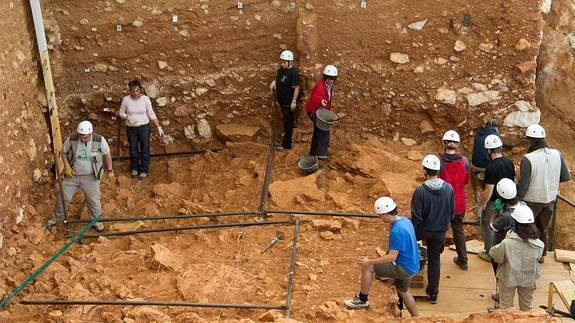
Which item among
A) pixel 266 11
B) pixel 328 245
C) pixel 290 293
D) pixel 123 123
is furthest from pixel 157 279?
pixel 266 11

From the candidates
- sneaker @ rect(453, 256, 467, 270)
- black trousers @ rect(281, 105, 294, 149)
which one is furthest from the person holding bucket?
sneaker @ rect(453, 256, 467, 270)

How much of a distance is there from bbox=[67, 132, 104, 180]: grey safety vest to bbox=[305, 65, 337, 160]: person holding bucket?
9.67 feet

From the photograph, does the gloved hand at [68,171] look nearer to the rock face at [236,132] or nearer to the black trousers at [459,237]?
the rock face at [236,132]

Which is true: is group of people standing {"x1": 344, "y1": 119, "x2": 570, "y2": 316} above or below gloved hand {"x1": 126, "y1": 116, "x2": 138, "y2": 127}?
below

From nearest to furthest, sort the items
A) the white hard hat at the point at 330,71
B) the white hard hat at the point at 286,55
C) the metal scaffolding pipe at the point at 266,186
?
the metal scaffolding pipe at the point at 266,186 < the white hard hat at the point at 330,71 < the white hard hat at the point at 286,55

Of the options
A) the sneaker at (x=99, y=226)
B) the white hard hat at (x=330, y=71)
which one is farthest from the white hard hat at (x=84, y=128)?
the white hard hat at (x=330, y=71)

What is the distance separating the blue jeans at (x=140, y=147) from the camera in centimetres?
994

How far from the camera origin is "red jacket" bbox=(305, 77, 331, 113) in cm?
971

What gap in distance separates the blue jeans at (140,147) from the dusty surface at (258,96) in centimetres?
24

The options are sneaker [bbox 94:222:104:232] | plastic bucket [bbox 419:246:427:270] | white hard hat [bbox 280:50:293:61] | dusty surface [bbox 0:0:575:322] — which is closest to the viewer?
plastic bucket [bbox 419:246:427:270]

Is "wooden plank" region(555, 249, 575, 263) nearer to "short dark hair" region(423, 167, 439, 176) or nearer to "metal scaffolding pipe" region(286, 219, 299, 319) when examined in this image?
"short dark hair" region(423, 167, 439, 176)

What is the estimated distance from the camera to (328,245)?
8164mm

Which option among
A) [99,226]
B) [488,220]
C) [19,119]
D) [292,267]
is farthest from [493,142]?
[19,119]

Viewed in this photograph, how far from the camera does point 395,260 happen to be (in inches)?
261
